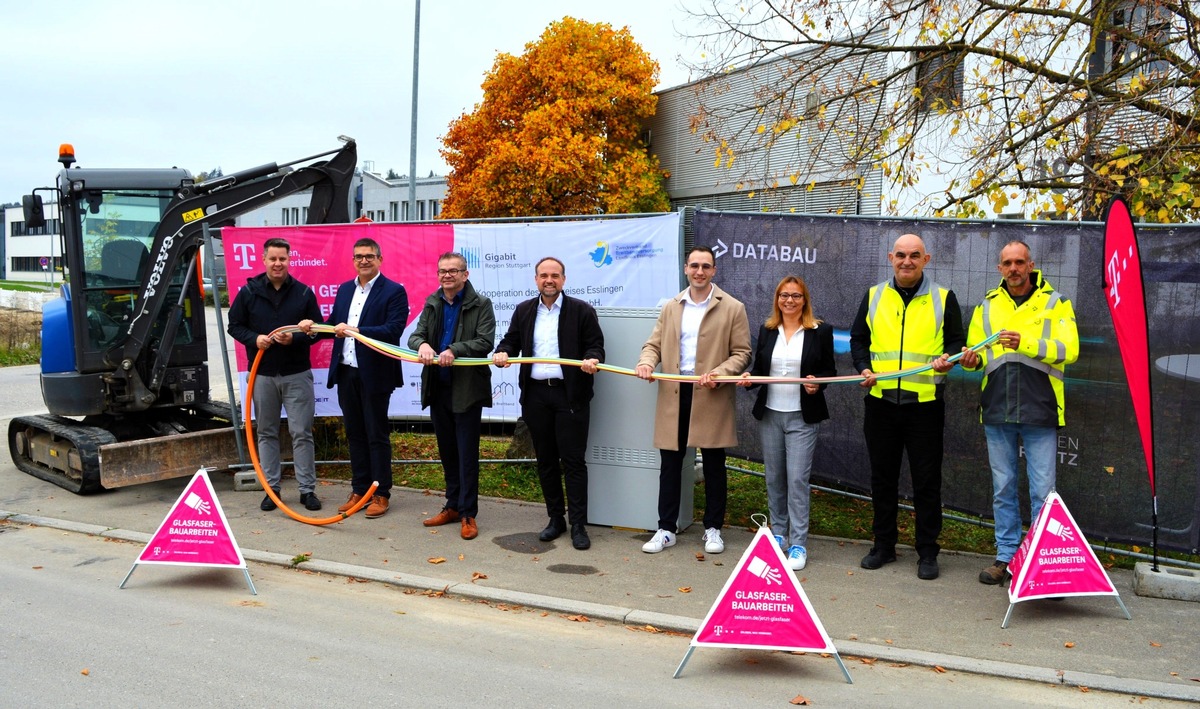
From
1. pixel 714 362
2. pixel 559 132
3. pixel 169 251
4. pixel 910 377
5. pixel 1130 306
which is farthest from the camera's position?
pixel 559 132

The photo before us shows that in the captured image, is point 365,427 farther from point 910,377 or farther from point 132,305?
point 910,377

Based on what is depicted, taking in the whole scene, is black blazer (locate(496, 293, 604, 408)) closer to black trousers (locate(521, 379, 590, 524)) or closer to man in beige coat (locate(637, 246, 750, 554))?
black trousers (locate(521, 379, 590, 524))

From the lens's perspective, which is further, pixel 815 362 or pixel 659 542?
pixel 659 542

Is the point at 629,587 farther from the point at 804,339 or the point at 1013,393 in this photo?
the point at 1013,393

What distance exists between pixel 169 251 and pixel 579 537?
16.7 ft

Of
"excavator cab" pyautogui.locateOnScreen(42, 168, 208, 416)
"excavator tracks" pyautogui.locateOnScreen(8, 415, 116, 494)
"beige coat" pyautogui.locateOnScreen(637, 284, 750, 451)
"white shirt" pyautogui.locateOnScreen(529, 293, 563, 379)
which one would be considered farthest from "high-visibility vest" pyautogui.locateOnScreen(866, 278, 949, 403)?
"excavator tracks" pyautogui.locateOnScreen(8, 415, 116, 494)

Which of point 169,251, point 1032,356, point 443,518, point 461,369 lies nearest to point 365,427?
point 443,518

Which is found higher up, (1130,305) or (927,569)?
(1130,305)

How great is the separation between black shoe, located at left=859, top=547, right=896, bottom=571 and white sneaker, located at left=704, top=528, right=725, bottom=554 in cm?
97

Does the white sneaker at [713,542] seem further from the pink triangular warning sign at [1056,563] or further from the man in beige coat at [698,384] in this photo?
the pink triangular warning sign at [1056,563]

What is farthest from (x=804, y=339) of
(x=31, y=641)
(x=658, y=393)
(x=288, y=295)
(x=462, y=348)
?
(x=31, y=641)

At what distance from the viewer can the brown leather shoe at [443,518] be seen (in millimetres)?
7871

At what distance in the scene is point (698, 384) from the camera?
684 centimetres

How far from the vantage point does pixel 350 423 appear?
821 cm
